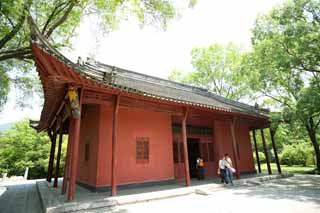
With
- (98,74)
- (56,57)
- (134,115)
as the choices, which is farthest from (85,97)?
(134,115)

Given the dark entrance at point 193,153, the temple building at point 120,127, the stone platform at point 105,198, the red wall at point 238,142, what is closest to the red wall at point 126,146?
the temple building at point 120,127

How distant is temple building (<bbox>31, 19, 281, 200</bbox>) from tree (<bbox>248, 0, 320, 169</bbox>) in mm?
2144

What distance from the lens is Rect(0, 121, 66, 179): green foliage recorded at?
15523 mm

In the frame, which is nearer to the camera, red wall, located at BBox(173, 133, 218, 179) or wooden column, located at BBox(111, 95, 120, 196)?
wooden column, located at BBox(111, 95, 120, 196)

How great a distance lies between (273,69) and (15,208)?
417 inches

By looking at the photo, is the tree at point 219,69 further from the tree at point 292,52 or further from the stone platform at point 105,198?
the stone platform at point 105,198

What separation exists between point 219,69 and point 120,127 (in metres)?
17.1

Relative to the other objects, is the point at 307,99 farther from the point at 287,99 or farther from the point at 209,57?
the point at 209,57

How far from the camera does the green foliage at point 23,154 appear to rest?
1552cm

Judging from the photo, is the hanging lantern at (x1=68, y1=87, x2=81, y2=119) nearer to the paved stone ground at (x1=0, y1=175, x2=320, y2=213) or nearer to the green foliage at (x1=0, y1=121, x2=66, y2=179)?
the paved stone ground at (x1=0, y1=175, x2=320, y2=213)

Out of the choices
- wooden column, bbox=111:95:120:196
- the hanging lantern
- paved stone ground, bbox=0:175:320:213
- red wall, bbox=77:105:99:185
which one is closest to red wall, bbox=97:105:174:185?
red wall, bbox=77:105:99:185

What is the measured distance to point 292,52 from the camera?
776 cm

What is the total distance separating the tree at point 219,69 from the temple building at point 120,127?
10980 millimetres

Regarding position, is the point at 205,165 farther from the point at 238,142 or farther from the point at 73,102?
the point at 73,102
